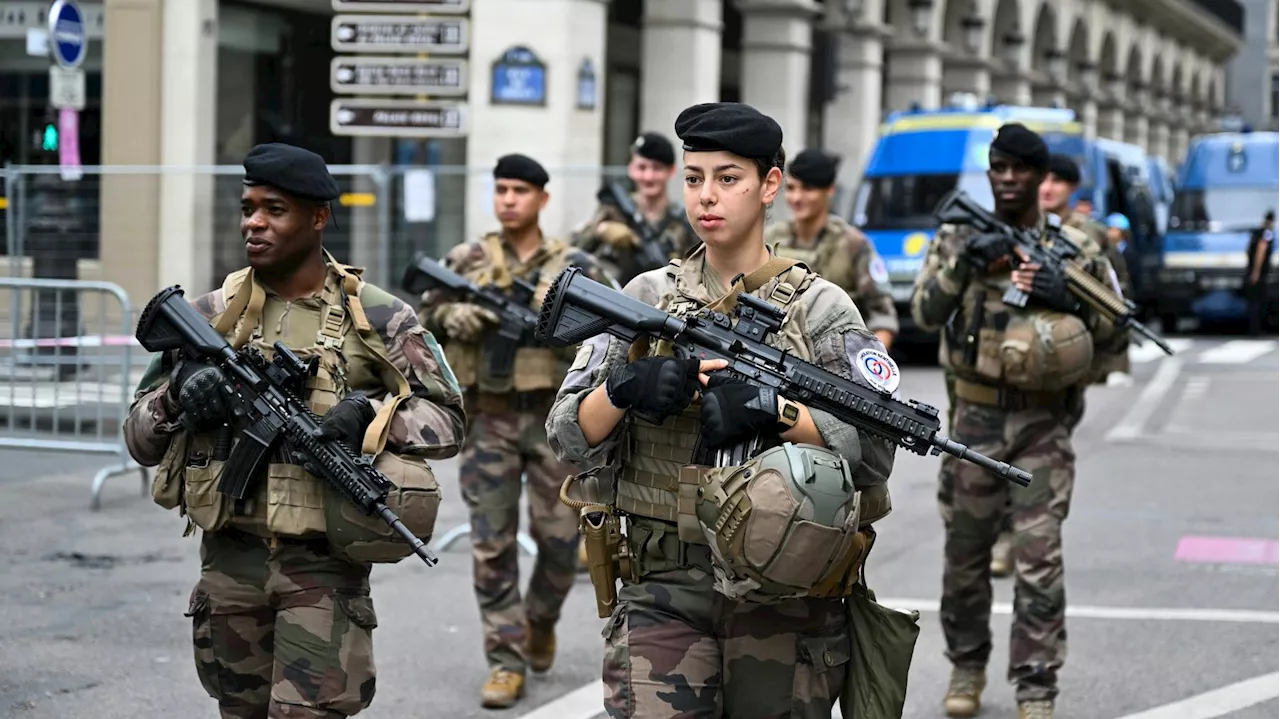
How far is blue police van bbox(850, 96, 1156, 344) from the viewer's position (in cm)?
2100

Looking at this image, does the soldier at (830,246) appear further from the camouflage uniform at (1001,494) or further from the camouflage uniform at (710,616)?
the camouflage uniform at (710,616)

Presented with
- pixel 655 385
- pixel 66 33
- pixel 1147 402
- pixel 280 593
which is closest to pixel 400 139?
pixel 66 33

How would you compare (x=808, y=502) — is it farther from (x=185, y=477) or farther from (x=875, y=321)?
(x=875, y=321)

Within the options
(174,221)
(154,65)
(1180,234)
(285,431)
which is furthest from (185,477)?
(1180,234)

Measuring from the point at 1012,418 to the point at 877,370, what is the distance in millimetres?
2751

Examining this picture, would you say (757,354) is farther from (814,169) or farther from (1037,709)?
(814,169)

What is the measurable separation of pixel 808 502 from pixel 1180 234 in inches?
977

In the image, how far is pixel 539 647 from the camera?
7242mm

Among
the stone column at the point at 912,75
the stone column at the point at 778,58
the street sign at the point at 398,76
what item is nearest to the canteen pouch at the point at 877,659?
the street sign at the point at 398,76

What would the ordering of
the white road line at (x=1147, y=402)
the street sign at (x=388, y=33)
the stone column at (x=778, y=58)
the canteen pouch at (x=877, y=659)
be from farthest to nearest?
the stone column at (x=778, y=58), the white road line at (x=1147, y=402), the street sign at (x=388, y=33), the canteen pouch at (x=877, y=659)

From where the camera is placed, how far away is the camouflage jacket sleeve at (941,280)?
693 cm

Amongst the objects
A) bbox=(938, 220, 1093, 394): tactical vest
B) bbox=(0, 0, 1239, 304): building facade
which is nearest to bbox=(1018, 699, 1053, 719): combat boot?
bbox=(938, 220, 1093, 394): tactical vest

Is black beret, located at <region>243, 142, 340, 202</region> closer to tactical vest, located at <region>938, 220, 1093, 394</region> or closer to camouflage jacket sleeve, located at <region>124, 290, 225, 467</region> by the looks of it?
camouflage jacket sleeve, located at <region>124, 290, 225, 467</region>

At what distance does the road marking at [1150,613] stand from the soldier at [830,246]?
1211mm
